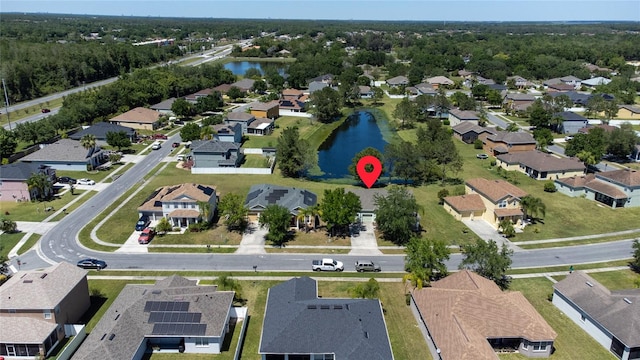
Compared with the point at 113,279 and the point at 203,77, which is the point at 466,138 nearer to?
the point at 113,279

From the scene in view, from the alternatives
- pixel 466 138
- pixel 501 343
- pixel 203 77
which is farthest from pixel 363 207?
pixel 203 77

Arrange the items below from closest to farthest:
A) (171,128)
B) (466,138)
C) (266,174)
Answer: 1. (266,174)
2. (466,138)
3. (171,128)

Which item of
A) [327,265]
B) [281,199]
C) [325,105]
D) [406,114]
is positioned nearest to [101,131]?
[325,105]

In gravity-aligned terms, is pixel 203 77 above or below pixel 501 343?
above

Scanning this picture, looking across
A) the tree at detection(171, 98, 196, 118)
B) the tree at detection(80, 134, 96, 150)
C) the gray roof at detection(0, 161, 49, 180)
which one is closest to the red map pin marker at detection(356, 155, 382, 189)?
the tree at detection(80, 134, 96, 150)

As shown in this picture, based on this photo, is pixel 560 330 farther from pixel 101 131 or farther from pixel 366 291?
pixel 101 131

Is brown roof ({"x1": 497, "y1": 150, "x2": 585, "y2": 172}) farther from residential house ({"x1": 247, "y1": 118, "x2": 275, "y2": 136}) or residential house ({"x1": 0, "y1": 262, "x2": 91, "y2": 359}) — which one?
residential house ({"x1": 0, "y1": 262, "x2": 91, "y2": 359})
